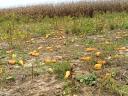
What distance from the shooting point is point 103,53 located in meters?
6.38

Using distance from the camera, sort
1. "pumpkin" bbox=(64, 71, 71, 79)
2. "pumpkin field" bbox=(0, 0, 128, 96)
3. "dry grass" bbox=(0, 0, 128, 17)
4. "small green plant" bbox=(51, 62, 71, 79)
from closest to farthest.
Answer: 1. "pumpkin field" bbox=(0, 0, 128, 96)
2. "pumpkin" bbox=(64, 71, 71, 79)
3. "small green plant" bbox=(51, 62, 71, 79)
4. "dry grass" bbox=(0, 0, 128, 17)

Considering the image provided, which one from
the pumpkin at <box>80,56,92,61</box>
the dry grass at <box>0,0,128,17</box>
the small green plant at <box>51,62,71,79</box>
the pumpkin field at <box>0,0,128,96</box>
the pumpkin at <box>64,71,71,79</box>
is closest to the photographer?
the pumpkin field at <box>0,0,128,96</box>

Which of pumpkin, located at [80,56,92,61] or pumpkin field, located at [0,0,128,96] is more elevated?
pumpkin, located at [80,56,92,61]

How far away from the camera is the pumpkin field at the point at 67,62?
16.9 feet

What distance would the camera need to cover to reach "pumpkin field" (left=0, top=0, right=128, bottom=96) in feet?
16.9

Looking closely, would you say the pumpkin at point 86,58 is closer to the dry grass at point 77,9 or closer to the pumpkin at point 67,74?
the pumpkin at point 67,74

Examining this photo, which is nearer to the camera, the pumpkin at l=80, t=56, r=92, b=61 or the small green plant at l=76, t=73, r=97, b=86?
the small green plant at l=76, t=73, r=97, b=86

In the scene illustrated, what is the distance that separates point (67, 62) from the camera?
582 centimetres

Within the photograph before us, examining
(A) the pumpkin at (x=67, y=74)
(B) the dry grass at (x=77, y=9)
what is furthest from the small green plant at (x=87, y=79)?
(B) the dry grass at (x=77, y=9)

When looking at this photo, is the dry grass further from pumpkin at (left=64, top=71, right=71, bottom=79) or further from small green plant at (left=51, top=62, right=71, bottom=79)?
pumpkin at (left=64, top=71, right=71, bottom=79)

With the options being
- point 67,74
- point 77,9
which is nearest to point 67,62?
point 67,74

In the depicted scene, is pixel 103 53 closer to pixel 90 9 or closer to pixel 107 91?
pixel 107 91

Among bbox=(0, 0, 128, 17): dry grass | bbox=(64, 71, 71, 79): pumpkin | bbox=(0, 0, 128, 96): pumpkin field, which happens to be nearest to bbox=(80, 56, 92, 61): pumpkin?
bbox=(0, 0, 128, 96): pumpkin field

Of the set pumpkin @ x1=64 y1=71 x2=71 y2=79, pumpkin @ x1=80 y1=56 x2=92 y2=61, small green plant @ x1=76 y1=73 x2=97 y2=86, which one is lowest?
small green plant @ x1=76 y1=73 x2=97 y2=86
